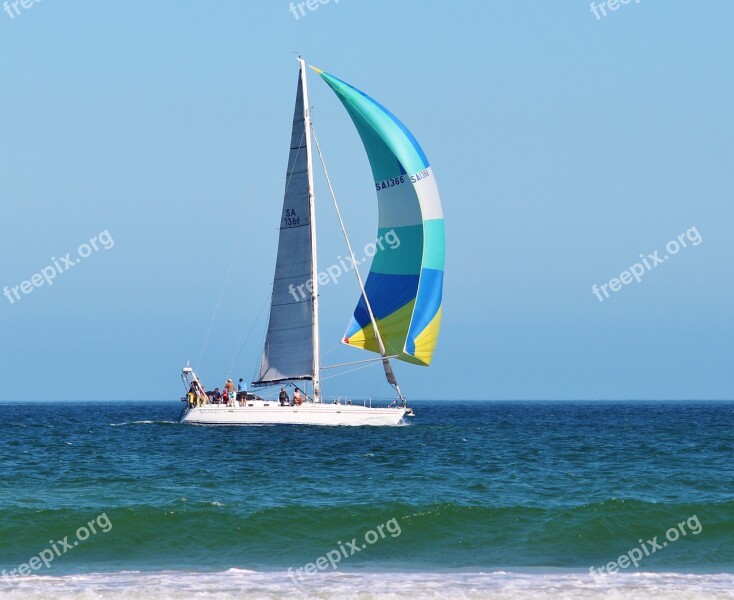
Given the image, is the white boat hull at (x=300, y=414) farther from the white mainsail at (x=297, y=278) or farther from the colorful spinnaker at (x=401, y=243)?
the colorful spinnaker at (x=401, y=243)

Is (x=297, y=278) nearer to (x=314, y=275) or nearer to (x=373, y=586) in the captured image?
(x=314, y=275)

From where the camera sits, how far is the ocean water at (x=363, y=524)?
16.0 metres

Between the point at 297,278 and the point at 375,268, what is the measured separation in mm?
2931

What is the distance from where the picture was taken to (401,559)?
1817 centimetres

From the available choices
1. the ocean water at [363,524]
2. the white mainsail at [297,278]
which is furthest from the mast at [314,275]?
the ocean water at [363,524]

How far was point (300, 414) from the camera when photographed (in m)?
40.2
